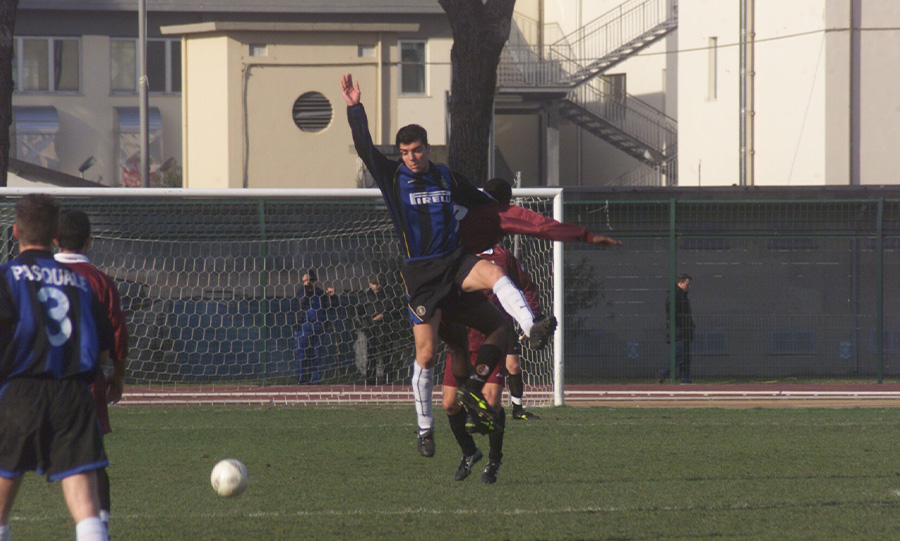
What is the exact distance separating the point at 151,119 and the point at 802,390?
24733mm

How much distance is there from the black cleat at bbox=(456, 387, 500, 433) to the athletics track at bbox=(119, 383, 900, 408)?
6.68 meters

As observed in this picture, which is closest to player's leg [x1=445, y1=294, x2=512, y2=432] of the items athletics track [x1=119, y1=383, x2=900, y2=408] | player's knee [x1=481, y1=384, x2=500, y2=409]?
player's knee [x1=481, y1=384, x2=500, y2=409]

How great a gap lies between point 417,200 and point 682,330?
10658mm

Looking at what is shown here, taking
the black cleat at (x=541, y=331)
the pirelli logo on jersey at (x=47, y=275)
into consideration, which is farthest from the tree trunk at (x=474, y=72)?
the pirelli logo on jersey at (x=47, y=275)

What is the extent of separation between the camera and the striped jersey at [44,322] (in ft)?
13.8

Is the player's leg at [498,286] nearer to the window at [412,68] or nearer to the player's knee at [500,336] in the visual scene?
the player's knee at [500,336]

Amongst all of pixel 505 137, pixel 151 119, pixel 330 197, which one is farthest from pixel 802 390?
pixel 151 119

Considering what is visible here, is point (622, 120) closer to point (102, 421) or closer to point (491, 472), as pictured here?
point (491, 472)

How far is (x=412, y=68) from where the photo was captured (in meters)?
27.8

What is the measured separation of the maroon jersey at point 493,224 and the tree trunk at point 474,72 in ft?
27.7

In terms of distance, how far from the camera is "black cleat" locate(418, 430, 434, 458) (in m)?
7.10

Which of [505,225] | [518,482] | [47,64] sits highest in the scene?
[47,64]

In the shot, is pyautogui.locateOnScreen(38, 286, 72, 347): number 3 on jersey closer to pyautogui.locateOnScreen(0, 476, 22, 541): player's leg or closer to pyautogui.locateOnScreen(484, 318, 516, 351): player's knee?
pyautogui.locateOnScreen(0, 476, 22, 541): player's leg

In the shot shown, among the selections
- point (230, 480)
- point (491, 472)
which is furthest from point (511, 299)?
point (230, 480)
